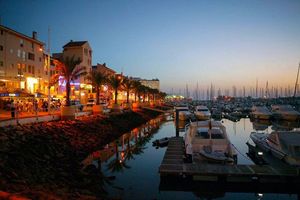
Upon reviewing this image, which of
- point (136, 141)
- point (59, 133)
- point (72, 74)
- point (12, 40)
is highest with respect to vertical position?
point (12, 40)

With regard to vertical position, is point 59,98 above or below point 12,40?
below

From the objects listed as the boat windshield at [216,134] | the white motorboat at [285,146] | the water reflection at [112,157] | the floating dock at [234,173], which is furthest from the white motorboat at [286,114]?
the floating dock at [234,173]

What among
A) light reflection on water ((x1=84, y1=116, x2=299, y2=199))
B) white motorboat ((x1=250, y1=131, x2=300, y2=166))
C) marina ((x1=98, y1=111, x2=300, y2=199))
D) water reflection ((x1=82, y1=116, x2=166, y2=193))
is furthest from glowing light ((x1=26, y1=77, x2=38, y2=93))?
white motorboat ((x1=250, y1=131, x2=300, y2=166))

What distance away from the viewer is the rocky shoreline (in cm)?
1310

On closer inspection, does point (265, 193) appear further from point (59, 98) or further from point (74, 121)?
point (59, 98)

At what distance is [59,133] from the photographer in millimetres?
28359

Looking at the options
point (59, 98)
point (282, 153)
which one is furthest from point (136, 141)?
point (59, 98)

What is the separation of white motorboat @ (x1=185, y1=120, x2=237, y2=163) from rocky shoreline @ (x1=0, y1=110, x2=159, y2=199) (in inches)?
309

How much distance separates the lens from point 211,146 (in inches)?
869

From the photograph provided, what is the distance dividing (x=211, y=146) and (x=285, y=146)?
22.5 ft

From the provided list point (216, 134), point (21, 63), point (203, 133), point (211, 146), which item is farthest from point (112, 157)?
point (21, 63)

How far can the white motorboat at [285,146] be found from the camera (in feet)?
69.9

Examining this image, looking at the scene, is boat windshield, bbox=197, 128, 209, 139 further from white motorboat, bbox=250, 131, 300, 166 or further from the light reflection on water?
white motorboat, bbox=250, 131, 300, 166

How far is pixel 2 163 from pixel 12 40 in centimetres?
4198
